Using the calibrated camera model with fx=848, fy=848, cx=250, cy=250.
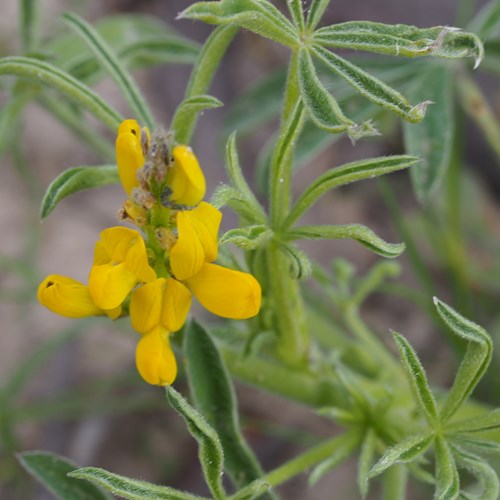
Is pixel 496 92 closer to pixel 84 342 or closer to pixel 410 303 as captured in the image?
pixel 410 303

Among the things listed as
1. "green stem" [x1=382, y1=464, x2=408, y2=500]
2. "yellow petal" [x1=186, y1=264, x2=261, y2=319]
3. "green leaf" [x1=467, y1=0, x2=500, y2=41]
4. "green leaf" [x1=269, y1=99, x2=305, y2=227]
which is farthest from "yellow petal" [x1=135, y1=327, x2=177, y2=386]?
"green leaf" [x1=467, y1=0, x2=500, y2=41]

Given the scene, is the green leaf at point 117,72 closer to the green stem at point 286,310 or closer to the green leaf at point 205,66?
the green leaf at point 205,66

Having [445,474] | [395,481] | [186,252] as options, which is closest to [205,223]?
[186,252]

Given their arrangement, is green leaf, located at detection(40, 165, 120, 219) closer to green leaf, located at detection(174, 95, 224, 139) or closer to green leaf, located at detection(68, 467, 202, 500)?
green leaf, located at detection(174, 95, 224, 139)

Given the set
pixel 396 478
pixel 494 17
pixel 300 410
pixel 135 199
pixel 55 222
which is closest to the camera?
pixel 135 199

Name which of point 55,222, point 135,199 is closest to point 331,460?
point 135,199

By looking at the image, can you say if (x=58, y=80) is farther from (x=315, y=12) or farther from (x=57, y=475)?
(x=57, y=475)
